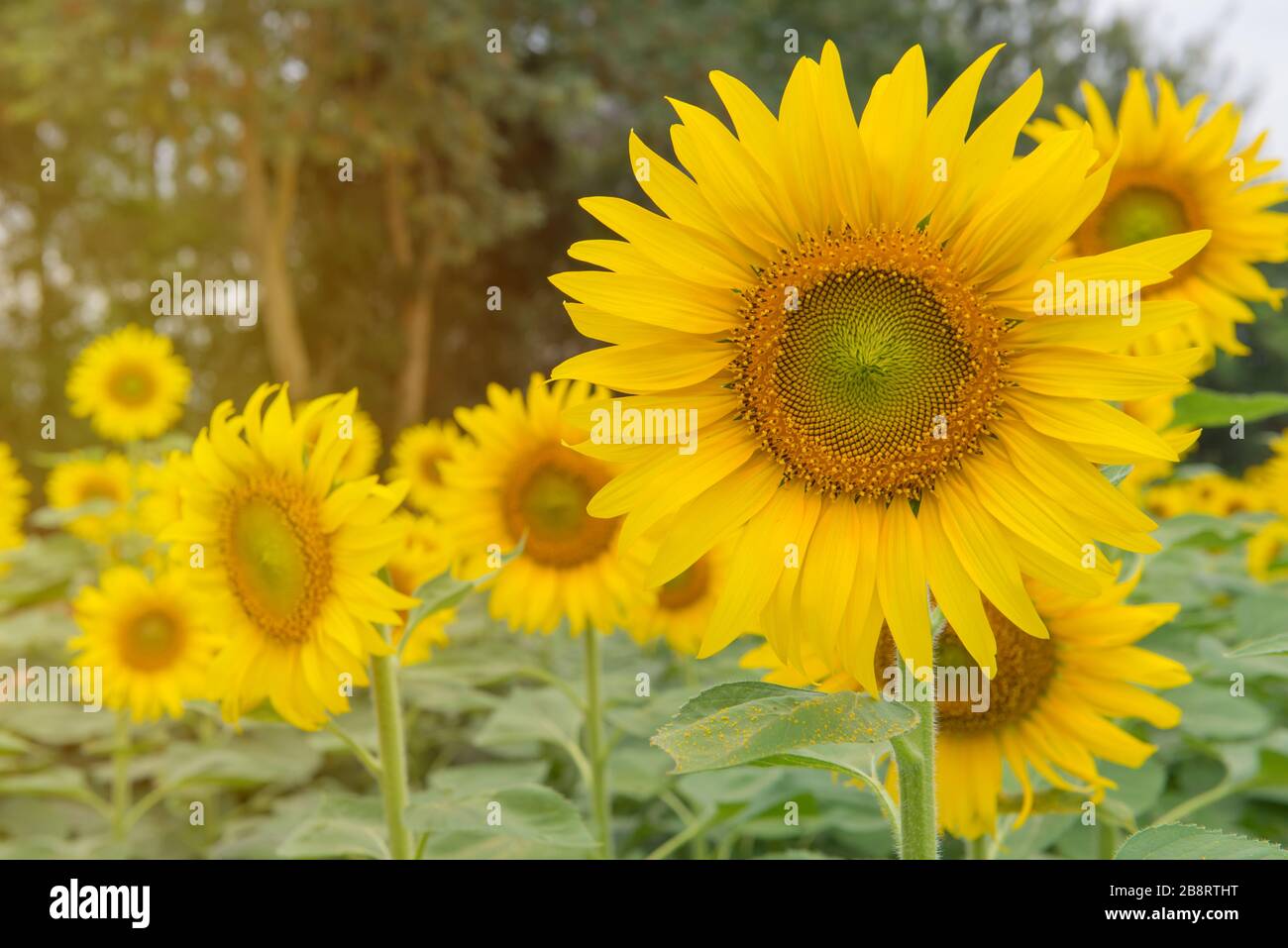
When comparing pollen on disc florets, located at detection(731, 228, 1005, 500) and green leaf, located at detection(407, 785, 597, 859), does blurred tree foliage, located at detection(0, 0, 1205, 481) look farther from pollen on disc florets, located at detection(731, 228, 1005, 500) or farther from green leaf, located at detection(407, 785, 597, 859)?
pollen on disc florets, located at detection(731, 228, 1005, 500)

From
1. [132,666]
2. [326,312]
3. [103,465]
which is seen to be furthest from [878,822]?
[326,312]

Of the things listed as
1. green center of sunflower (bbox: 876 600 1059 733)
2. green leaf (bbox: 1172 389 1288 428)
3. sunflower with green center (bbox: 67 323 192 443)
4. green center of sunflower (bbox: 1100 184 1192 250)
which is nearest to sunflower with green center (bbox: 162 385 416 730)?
green center of sunflower (bbox: 876 600 1059 733)

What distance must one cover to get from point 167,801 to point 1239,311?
289 cm

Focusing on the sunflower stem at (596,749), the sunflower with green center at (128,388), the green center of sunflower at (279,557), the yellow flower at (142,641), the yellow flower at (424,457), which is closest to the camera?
the green center of sunflower at (279,557)

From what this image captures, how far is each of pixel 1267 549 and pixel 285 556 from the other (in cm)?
255

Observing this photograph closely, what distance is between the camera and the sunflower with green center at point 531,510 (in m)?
2.55

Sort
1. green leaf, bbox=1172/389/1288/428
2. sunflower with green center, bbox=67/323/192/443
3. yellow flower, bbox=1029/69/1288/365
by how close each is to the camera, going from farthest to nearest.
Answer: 1. sunflower with green center, bbox=67/323/192/443
2. yellow flower, bbox=1029/69/1288/365
3. green leaf, bbox=1172/389/1288/428

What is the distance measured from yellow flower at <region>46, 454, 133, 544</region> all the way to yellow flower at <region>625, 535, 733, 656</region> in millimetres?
Result: 2048

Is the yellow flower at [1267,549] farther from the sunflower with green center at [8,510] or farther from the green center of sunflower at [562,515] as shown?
the sunflower with green center at [8,510]

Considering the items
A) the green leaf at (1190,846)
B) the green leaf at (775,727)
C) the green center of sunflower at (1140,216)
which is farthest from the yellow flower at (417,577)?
the green center of sunflower at (1140,216)

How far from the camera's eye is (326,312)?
51.3 ft

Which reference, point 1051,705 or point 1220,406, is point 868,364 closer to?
point 1051,705

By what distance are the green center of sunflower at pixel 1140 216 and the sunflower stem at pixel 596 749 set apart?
4.35 ft

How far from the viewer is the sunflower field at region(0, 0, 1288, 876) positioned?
106cm
